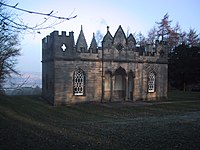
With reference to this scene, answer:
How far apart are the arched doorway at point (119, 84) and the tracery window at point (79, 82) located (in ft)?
14.6

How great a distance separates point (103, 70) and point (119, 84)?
3566 mm

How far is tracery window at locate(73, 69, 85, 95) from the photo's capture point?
2678 cm

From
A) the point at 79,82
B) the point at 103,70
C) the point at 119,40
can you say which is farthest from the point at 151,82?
the point at 79,82

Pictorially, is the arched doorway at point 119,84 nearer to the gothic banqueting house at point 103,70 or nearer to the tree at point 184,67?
the gothic banqueting house at point 103,70

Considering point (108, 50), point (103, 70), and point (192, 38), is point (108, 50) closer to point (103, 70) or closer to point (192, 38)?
point (103, 70)

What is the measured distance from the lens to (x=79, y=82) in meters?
27.0

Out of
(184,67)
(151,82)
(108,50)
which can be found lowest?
(151,82)

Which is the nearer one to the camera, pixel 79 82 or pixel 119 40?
pixel 79 82

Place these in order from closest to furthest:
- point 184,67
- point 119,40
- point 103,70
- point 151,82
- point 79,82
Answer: point 79,82
point 103,70
point 119,40
point 151,82
point 184,67

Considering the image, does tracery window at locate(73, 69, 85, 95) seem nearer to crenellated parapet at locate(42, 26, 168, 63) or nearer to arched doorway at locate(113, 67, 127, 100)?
crenellated parapet at locate(42, 26, 168, 63)

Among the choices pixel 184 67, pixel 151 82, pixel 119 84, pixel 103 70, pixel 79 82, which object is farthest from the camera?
pixel 184 67

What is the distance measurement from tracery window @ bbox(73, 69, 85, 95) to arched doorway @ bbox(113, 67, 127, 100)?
14.6ft

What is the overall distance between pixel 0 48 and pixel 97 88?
35.1 ft

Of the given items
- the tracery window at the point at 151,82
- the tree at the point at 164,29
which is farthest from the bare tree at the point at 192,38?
the tracery window at the point at 151,82
